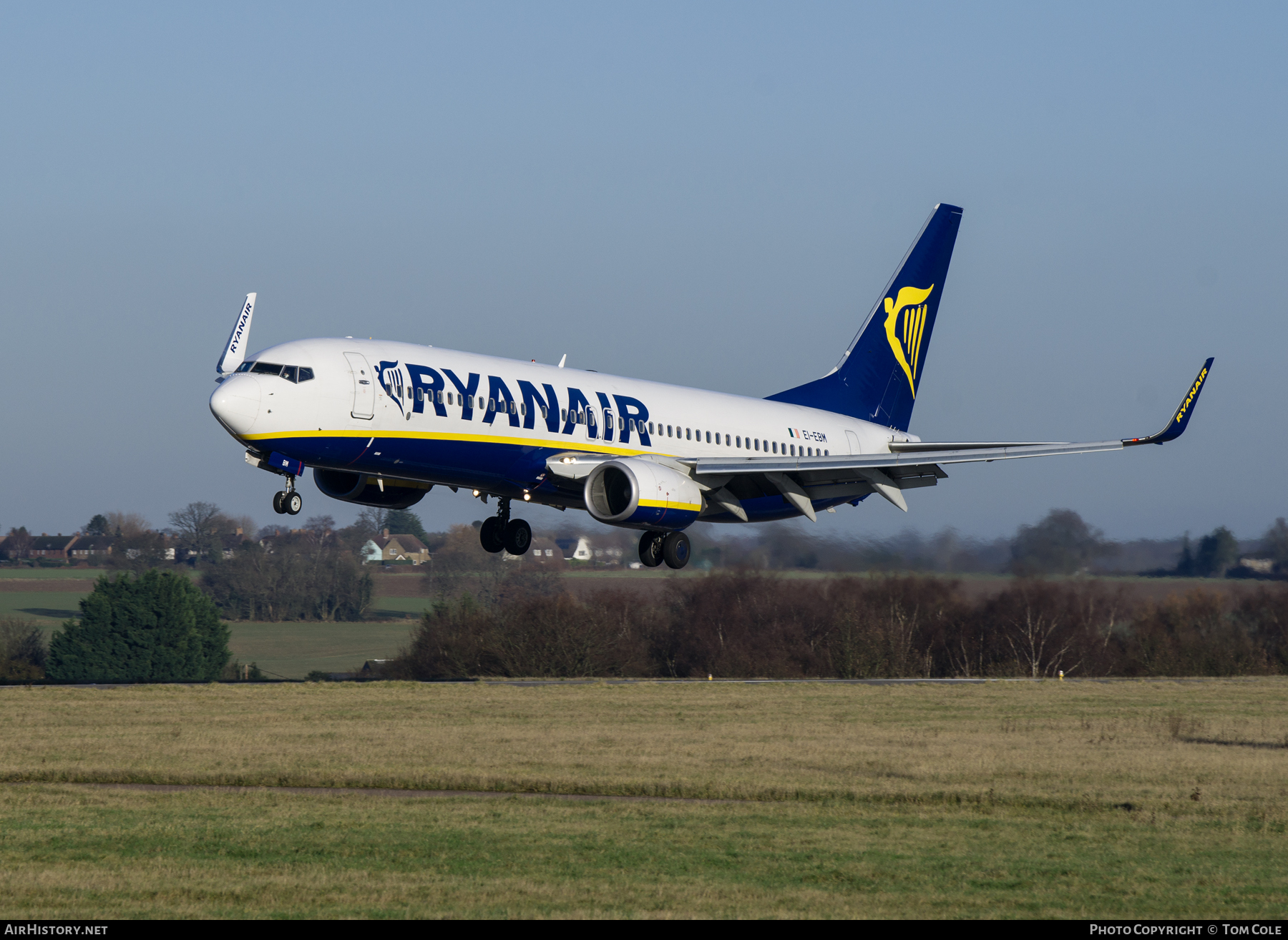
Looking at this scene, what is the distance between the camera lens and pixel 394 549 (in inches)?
4018

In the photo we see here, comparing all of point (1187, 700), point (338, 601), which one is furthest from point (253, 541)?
point (1187, 700)

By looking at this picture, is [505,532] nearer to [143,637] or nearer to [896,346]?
[896,346]

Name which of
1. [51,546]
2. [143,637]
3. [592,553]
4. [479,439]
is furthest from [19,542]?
[479,439]

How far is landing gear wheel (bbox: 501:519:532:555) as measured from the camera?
137ft

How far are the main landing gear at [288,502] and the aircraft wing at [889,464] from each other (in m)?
10.7

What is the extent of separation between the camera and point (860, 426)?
162 ft

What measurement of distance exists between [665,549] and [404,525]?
74151mm

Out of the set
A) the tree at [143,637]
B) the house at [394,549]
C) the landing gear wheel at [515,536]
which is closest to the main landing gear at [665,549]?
the landing gear wheel at [515,536]

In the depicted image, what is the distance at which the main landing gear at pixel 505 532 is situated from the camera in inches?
1639

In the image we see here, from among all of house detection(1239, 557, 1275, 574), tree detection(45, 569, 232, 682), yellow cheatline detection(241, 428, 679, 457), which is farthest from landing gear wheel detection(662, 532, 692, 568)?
tree detection(45, 569, 232, 682)

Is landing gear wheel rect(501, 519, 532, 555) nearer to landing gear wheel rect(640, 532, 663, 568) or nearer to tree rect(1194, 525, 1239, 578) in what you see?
landing gear wheel rect(640, 532, 663, 568)

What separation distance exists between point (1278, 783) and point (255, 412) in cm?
2603

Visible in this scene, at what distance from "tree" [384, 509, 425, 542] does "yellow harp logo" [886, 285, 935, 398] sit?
5298 cm

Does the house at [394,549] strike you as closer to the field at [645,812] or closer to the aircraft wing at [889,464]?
the field at [645,812]
